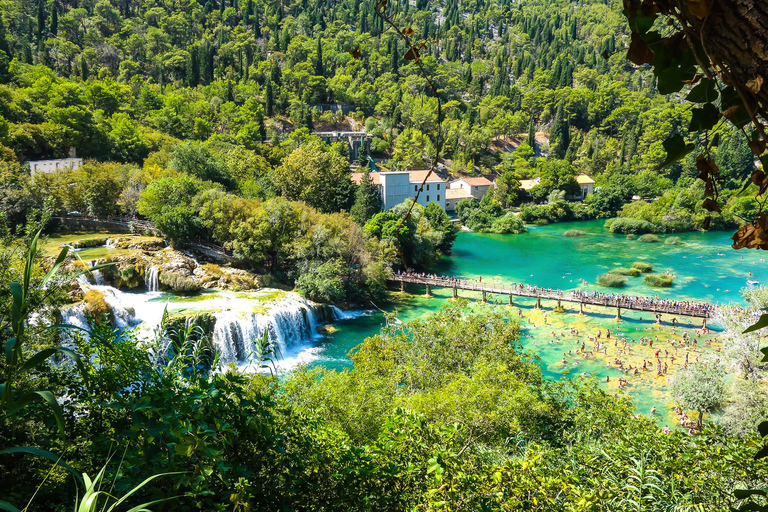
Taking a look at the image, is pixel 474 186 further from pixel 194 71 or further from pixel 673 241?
pixel 194 71

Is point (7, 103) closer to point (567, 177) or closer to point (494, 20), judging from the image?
point (567, 177)

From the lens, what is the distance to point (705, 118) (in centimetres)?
102

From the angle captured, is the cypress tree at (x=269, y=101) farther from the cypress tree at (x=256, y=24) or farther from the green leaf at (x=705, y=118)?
the green leaf at (x=705, y=118)

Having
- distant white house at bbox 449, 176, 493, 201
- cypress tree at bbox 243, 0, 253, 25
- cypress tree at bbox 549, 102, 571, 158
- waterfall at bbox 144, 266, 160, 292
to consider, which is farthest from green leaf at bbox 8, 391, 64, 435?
cypress tree at bbox 243, 0, 253, 25

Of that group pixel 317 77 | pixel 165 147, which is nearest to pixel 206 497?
pixel 165 147

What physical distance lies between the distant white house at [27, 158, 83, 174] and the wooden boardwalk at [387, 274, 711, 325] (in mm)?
19923

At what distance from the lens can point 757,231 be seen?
35.4 inches

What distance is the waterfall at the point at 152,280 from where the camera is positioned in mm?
19578

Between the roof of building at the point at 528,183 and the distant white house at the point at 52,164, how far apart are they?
4148 cm

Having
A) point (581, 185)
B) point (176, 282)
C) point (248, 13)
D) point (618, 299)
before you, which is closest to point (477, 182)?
point (581, 185)

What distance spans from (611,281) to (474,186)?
82.9ft

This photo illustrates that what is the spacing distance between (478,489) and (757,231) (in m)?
3.23

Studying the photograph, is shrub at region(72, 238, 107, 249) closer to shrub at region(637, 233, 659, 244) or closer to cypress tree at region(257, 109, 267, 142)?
cypress tree at region(257, 109, 267, 142)

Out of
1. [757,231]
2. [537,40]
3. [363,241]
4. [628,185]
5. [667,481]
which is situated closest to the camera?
[757,231]
